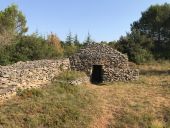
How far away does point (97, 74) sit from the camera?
973 inches

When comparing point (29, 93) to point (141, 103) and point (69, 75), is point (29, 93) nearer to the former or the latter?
point (69, 75)

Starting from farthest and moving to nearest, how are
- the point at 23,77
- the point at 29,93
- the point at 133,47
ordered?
the point at 133,47 < the point at 23,77 < the point at 29,93

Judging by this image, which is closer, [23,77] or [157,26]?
[23,77]

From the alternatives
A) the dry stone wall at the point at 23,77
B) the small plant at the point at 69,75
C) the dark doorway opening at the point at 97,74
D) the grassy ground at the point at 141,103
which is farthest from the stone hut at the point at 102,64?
the dry stone wall at the point at 23,77

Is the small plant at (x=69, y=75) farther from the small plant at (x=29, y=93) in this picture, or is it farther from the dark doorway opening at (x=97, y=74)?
the small plant at (x=29, y=93)

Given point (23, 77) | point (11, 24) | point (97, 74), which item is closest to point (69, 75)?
point (97, 74)

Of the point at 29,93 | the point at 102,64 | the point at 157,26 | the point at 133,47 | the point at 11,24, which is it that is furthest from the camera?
the point at 157,26

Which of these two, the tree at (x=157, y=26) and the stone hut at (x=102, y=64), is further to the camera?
the tree at (x=157, y=26)

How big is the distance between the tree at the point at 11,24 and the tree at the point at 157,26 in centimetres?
1326

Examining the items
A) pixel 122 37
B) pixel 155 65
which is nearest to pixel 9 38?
pixel 122 37

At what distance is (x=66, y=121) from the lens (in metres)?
15.6

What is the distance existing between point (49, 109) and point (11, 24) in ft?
81.5

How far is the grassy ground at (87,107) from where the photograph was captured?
15.3m

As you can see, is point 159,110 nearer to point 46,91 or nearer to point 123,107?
point 123,107
